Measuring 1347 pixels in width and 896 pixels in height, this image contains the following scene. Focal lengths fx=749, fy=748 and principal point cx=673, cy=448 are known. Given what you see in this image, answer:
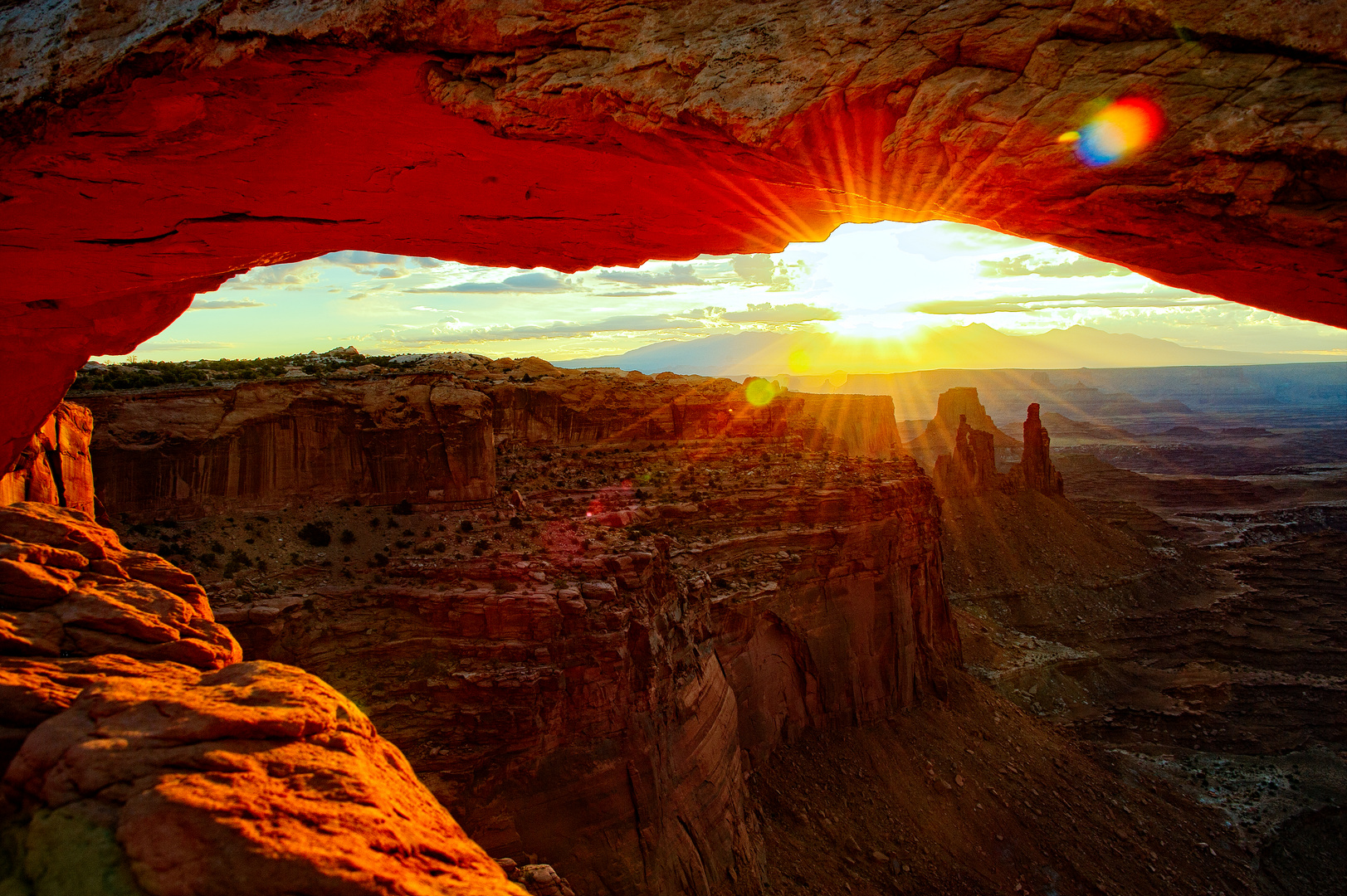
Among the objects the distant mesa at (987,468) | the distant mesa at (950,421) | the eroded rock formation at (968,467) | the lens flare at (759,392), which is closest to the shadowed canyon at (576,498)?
the lens flare at (759,392)

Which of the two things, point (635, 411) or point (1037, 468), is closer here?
point (635, 411)

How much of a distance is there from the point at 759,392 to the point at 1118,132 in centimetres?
3007

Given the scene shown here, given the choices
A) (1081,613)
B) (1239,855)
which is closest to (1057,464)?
(1081,613)

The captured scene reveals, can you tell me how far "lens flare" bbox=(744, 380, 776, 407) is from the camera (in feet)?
108

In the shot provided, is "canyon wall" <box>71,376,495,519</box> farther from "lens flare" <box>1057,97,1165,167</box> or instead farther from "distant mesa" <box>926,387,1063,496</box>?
"distant mesa" <box>926,387,1063,496</box>

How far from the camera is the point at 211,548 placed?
54.6ft

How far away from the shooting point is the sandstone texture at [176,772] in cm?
319

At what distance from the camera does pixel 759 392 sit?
112 feet

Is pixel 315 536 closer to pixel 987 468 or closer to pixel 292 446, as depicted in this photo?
pixel 292 446

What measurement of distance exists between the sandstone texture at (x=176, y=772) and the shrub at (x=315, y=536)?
12821 mm

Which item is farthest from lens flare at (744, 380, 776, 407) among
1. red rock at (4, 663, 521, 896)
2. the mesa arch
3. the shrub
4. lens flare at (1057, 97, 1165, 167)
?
red rock at (4, 663, 521, 896)

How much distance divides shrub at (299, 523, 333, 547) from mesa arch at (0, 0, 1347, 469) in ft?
31.8

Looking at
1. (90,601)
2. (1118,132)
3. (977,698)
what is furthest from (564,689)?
(977,698)

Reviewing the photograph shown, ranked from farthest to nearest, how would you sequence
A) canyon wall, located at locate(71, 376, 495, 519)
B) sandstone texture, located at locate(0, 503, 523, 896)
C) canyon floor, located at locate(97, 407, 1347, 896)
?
canyon wall, located at locate(71, 376, 495, 519) → canyon floor, located at locate(97, 407, 1347, 896) → sandstone texture, located at locate(0, 503, 523, 896)
